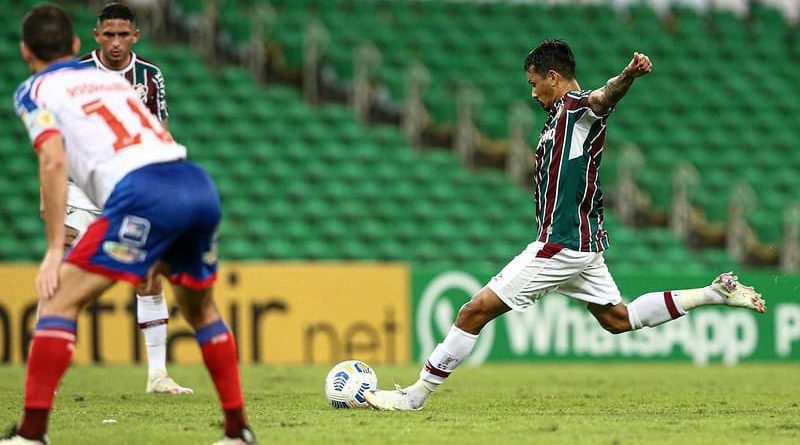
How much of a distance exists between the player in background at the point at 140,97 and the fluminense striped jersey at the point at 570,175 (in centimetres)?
266

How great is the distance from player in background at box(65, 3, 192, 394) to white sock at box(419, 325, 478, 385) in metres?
2.05

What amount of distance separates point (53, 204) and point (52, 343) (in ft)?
1.97

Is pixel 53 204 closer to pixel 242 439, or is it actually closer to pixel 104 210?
pixel 104 210

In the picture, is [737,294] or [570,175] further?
[737,294]

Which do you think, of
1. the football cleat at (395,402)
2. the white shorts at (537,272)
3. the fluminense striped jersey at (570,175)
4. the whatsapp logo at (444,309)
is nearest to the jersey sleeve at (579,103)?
the fluminense striped jersey at (570,175)

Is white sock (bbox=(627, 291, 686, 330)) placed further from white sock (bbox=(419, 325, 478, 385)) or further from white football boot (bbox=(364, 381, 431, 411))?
white football boot (bbox=(364, 381, 431, 411))

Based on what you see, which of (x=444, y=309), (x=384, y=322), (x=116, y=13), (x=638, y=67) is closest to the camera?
(x=638, y=67)

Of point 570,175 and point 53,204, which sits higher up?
point 570,175

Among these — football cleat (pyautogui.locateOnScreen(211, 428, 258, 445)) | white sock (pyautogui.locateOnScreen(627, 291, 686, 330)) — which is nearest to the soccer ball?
white sock (pyautogui.locateOnScreen(627, 291, 686, 330))

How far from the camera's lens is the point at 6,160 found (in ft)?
57.0

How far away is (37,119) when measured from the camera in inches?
224

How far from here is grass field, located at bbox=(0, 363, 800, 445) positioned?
6355 millimetres

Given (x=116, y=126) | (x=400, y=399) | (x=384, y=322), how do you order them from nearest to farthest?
(x=116, y=126)
(x=400, y=399)
(x=384, y=322)

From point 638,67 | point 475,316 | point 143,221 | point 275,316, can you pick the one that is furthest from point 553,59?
point 275,316
